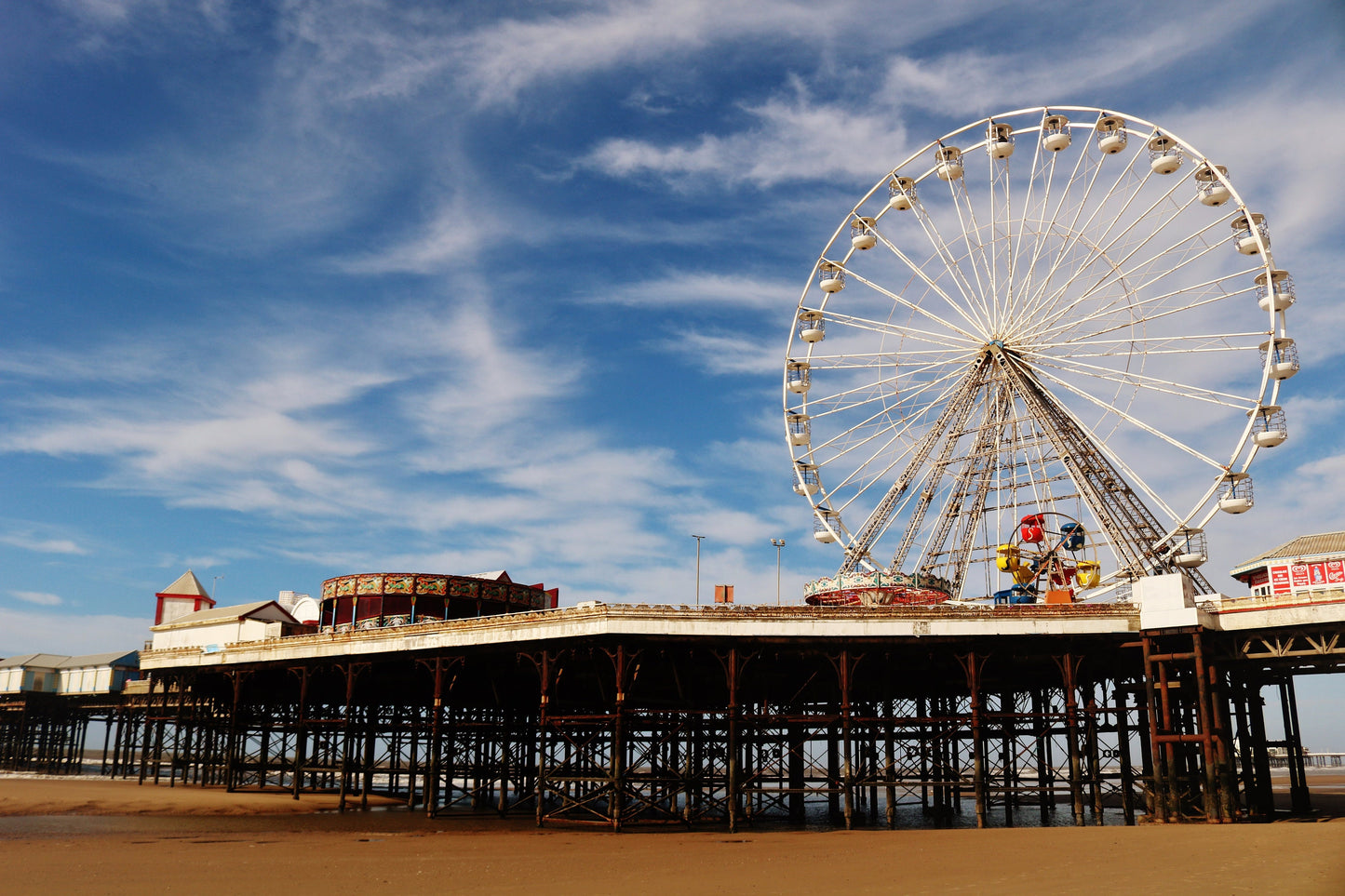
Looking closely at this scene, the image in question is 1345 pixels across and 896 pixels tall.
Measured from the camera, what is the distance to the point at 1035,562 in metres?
45.0

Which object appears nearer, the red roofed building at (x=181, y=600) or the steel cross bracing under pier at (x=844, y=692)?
the steel cross bracing under pier at (x=844, y=692)

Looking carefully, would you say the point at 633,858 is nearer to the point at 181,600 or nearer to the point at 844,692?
the point at 844,692

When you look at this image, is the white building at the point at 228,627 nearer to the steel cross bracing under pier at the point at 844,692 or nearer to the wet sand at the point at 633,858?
the steel cross bracing under pier at the point at 844,692

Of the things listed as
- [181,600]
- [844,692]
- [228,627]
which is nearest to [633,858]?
[844,692]

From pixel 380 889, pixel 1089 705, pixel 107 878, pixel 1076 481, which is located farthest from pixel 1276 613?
pixel 107 878

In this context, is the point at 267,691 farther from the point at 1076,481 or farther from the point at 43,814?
the point at 1076,481

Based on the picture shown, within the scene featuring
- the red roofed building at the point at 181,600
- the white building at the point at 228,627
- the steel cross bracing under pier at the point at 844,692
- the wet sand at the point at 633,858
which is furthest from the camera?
the red roofed building at the point at 181,600

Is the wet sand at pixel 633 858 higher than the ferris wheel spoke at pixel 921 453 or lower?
lower

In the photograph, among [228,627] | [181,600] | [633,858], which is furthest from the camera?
[181,600]

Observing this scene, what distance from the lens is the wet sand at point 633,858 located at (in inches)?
884

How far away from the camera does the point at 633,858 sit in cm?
2822

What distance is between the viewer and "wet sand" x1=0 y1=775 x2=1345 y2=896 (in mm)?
22453

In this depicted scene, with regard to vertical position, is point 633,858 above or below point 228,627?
below

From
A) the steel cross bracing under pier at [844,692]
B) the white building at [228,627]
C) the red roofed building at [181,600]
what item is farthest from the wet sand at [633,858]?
the red roofed building at [181,600]
